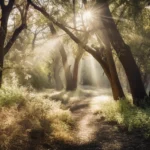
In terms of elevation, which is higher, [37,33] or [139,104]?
[37,33]

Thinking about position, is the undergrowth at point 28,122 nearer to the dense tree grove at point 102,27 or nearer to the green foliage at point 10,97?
the green foliage at point 10,97

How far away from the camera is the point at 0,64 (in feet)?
41.9

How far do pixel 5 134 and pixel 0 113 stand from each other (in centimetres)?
120

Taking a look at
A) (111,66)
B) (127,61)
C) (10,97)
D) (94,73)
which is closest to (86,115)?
(111,66)

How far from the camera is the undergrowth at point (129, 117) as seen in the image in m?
9.41

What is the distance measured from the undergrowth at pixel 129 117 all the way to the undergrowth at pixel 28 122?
187 cm

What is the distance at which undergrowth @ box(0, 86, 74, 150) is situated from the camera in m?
7.60

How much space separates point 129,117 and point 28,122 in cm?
396

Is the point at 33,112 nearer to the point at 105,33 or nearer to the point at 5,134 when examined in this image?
the point at 5,134

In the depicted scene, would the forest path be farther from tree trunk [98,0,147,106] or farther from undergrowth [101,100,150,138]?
tree trunk [98,0,147,106]

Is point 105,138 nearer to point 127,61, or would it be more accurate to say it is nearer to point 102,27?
point 127,61

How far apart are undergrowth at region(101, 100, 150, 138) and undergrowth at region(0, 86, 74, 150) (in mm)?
1870

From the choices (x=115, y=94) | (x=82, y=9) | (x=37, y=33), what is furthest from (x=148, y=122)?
(x=37, y=33)

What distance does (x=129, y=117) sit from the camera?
10.8 meters
